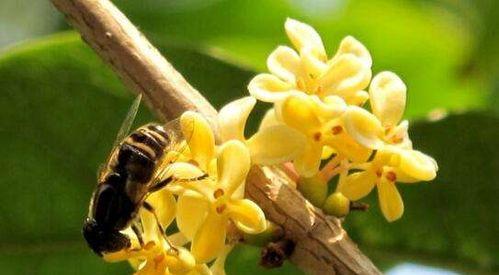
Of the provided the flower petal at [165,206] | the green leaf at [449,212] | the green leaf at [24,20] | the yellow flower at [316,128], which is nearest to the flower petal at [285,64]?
the yellow flower at [316,128]

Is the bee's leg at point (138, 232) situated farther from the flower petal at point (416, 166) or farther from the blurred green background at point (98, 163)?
the blurred green background at point (98, 163)

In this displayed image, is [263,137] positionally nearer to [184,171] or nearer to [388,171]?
[184,171]

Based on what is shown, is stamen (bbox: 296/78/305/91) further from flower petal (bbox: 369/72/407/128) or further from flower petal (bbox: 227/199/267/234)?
flower petal (bbox: 227/199/267/234)

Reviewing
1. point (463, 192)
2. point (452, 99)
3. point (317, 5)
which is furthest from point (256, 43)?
point (463, 192)

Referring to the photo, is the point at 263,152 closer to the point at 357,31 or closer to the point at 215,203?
the point at 215,203

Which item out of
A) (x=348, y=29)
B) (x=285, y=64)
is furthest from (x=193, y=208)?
(x=348, y=29)

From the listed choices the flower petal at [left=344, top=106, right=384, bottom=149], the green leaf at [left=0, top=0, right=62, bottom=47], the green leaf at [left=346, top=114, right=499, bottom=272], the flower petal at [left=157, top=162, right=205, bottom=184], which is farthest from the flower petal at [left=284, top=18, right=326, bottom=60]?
the green leaf at [left=0, top=0, right=62, bottom=47]
